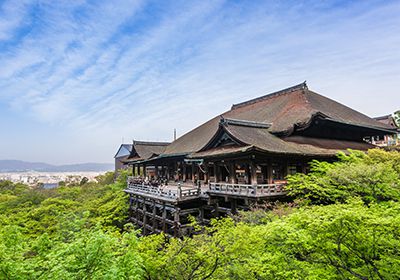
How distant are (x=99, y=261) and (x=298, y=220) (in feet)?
15.9

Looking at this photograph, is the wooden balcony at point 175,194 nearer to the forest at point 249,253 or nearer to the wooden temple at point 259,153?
the wooden temple at point 259,153

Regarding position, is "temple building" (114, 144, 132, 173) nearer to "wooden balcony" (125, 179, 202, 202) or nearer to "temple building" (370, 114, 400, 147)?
"wooden balcony" (125, 179, 202, 202)

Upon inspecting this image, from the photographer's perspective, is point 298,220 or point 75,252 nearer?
point 75,252

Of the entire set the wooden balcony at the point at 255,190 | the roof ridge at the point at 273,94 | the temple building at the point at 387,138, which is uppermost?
the roof ridge at the point at 273,94

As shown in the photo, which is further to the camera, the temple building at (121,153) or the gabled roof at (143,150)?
the temple building at (121,153)

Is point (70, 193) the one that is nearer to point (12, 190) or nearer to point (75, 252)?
point (12, 190)

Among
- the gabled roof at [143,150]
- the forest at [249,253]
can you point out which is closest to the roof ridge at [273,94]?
the gabled roof at [143,150]

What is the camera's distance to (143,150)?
32156 mm

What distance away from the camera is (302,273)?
5805mm

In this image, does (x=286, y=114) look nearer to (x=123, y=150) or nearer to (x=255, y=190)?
(x=255, y=190)

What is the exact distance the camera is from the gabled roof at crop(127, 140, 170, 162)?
3113cm

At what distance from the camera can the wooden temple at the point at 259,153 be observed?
14680 millimetres

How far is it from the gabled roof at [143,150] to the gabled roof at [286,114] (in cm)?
601

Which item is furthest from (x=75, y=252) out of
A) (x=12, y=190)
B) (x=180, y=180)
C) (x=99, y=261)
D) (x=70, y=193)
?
(x=12, y=190)
